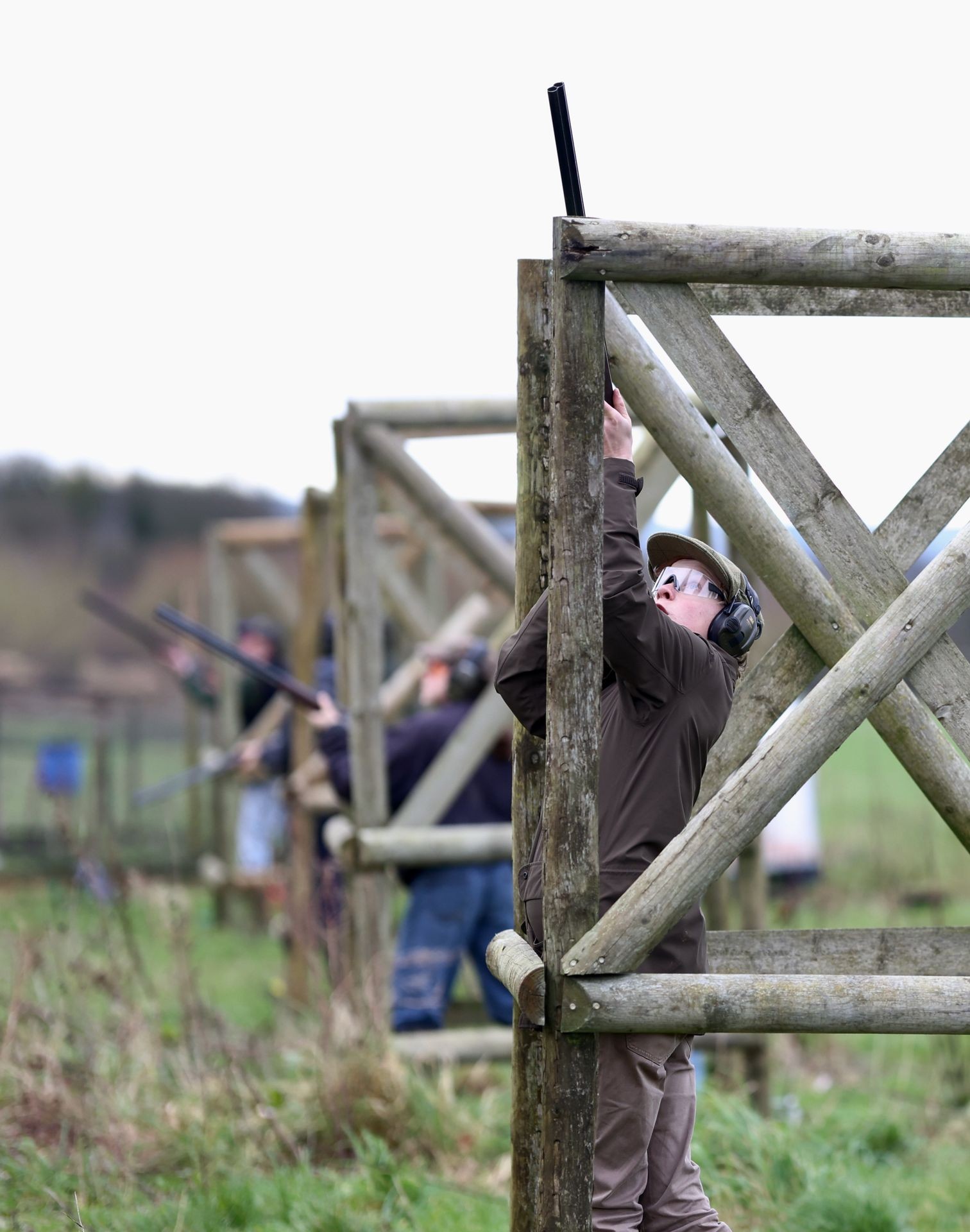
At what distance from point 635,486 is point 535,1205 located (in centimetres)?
147

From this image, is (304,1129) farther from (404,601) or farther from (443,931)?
(404,601)

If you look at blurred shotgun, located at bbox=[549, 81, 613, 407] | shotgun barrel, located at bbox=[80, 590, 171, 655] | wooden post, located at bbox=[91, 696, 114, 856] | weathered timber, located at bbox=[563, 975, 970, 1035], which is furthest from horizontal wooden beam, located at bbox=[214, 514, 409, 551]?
weathered timber, located at bbox=[563, 975, 970, 1035]

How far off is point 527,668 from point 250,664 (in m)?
4.23

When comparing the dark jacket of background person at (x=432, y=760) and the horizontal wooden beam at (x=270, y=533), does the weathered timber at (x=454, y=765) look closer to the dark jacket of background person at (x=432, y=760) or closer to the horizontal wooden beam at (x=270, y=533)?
the dark jacket of background person at (x=432, y=760)

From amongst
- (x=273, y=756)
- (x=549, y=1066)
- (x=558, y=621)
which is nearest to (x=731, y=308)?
(x=558, y=621)

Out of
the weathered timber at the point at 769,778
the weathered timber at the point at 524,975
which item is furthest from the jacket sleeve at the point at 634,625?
the weathered timber at the point at 524,975

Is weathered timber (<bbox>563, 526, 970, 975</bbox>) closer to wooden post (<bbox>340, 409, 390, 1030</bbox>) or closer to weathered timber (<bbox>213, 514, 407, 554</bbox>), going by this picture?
wooden post (<bbox>340, 409, 390, 1030</bbox>)

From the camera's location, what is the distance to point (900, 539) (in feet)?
9.21

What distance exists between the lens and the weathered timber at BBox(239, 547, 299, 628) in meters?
10.6

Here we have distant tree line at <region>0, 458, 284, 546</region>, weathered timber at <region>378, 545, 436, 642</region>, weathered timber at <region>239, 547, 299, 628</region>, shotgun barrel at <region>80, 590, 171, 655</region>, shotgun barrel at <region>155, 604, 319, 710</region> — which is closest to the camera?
shotgun barrel at <region>155, 604, 319, 710</region>

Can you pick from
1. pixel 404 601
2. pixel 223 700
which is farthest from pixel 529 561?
pixel 223 700

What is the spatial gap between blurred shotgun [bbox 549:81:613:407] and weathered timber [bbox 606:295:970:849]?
3.2 inches

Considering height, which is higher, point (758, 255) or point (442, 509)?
point (442, 509)

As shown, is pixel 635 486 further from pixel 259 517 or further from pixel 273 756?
pixel 259 517
